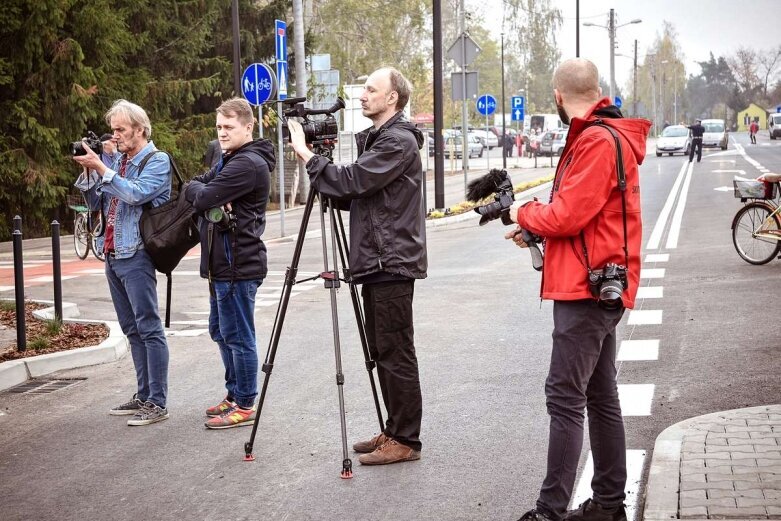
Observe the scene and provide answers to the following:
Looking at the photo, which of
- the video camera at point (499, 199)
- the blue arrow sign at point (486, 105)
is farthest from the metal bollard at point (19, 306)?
the blue arrow sign at point (486, 105)

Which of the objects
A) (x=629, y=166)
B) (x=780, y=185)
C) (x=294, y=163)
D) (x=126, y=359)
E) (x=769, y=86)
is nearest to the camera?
(x=629, y=166)

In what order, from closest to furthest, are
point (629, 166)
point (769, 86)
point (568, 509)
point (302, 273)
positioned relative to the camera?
point (629, 166), point (568, 509), point (302, 273), point (769, 86)

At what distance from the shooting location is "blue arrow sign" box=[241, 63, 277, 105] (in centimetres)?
2000

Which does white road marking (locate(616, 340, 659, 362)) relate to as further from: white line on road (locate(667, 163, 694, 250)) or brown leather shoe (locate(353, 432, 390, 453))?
white line on road (locate(667, 163, 694, 250))

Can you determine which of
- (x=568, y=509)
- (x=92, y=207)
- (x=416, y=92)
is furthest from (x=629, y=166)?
(x=416, y=92)

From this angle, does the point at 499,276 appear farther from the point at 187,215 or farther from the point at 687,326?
the point at 187,215

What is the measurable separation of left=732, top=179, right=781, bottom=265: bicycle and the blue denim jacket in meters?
8.07

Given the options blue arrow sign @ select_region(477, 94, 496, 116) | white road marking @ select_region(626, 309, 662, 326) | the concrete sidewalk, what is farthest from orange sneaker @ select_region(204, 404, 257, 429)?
blue arrow sign @ select_region(477, 94, 496, 116)

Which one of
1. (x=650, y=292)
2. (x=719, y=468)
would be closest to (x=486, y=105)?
(x=650, y=292)

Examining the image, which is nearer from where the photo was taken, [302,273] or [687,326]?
[687,326]

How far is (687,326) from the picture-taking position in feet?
30.4

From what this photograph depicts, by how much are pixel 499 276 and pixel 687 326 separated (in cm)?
420

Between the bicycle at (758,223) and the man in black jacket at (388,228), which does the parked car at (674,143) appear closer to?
the bicycle at (758,223)

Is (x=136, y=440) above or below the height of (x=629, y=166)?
below
